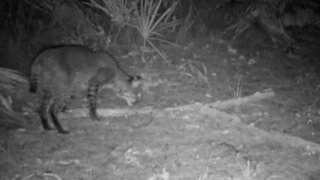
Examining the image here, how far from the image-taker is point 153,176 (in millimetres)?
3359

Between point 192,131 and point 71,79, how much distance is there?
5.69 ft

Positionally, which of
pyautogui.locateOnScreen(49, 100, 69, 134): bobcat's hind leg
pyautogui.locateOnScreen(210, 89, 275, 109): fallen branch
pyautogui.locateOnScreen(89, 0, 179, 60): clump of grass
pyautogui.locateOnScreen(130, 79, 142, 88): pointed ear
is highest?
pyautogui.locateOnScreen(89, 0, 179, 60): clump of grass

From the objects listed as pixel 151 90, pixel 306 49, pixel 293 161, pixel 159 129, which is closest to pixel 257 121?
pixel 293 161

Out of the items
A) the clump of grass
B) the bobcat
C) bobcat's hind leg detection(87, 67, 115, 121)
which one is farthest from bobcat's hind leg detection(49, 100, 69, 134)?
the clump of grass

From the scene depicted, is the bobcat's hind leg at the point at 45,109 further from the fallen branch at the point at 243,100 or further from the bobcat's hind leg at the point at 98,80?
the fallen branch at the point at 243,100

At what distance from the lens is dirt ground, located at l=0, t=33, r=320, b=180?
3.47 m

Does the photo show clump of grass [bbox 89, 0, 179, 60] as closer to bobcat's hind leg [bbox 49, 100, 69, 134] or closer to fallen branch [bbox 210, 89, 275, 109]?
fallen branch [bbox 210, 89, 275, 109]

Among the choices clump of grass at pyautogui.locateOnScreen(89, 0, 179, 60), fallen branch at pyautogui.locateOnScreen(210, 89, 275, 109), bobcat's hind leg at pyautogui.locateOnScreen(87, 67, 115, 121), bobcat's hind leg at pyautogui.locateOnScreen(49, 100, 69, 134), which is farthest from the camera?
clump of grass at pyautogui.locateOnScreen(89, 0, 179, 60)

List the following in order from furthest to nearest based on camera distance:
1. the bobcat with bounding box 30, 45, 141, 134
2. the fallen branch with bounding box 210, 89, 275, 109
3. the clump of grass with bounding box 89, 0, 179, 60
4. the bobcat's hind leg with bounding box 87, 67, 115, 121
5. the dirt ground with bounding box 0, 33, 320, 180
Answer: the clump of grass with bounding box 89, 0, 179, 60 < the fallen branch with bounding box 210, 89, 275, 109 < the bobcat's hind leg with bounding box 87, 67, 115, 121 < the bobcat with bounding box 30, 45, 141, 134 < the dirt ground with bounding box 0, 33, 320, 180

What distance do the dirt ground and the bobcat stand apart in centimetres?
15

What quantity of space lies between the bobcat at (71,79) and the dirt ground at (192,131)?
147mm

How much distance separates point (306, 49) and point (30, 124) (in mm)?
5033

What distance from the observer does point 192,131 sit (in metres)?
4.23

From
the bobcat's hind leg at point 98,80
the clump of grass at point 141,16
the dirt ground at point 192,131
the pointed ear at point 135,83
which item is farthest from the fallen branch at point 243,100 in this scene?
the clump of grass at point 141,16
